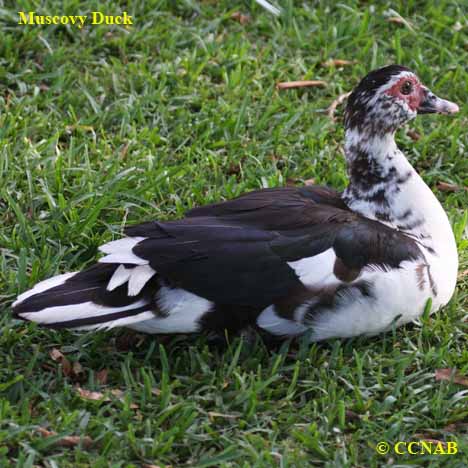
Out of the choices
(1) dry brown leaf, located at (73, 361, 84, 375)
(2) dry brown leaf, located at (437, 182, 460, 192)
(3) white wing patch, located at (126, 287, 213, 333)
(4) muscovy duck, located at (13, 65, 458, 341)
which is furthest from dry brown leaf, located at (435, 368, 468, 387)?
(2) dry brown leaf, located at (437, 182, 460, 192)

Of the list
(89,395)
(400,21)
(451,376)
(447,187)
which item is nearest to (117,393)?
(89,395)

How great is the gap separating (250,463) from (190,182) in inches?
68.7

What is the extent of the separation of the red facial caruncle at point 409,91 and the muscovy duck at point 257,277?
1.82 ft

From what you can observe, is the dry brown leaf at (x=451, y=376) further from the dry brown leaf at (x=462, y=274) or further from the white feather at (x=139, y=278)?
the white feather at (x=139, y=278)

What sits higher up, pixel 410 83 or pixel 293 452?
pixel 410 83

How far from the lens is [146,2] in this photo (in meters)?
5.83

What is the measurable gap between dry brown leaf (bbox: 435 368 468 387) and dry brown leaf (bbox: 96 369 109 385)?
3.87 feet

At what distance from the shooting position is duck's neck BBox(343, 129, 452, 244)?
400cm

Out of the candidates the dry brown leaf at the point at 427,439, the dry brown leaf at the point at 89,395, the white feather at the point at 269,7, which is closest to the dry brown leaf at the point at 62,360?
the dry brown leaf at the point at 89,395

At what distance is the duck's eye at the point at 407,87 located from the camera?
409 centimetres

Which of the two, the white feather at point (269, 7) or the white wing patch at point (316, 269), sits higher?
the white feather at point (269, 7)

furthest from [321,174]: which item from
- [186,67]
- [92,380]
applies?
[92,380]

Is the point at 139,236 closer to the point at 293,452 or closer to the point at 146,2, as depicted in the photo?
the point at 293,452

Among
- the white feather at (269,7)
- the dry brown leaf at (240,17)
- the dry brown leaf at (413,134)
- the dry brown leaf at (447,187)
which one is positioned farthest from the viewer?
the dry brown leaf at (240,17)
